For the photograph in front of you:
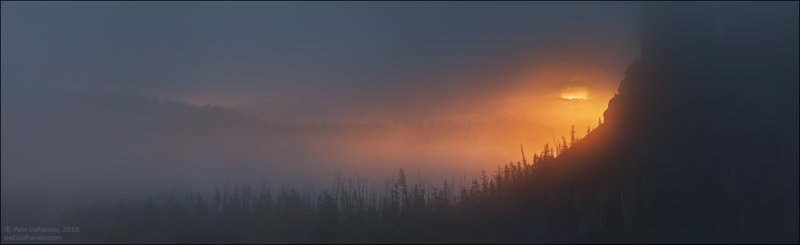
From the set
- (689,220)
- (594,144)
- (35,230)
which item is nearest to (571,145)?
(594,144)

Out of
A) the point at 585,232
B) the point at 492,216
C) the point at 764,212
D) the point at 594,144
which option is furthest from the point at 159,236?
the point at 764,212

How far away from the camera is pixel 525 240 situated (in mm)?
39406

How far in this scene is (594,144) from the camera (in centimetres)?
5188

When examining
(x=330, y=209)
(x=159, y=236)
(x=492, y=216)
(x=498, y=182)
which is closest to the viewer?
(x=159, y=236)

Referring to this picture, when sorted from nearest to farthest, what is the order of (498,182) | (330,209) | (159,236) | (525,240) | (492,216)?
(525,240) < (159,236) < (492,216) < (330,209) < (498,182)

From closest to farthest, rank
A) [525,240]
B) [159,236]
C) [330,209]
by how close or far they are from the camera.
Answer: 1. [525,240]
2. [159,236]
3. [330,209]

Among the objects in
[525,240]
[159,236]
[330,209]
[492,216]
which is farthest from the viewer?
[330,209]

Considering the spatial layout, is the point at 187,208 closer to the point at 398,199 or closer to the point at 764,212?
the point at 398,199

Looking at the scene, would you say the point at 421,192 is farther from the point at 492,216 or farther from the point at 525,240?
the point at 525,240

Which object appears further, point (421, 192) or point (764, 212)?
point (421, 192)

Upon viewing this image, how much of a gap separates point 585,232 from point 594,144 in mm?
10683

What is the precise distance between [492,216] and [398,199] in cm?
1195

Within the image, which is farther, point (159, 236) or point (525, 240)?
point (159, 236)

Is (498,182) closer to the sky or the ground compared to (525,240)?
closer to the sky
